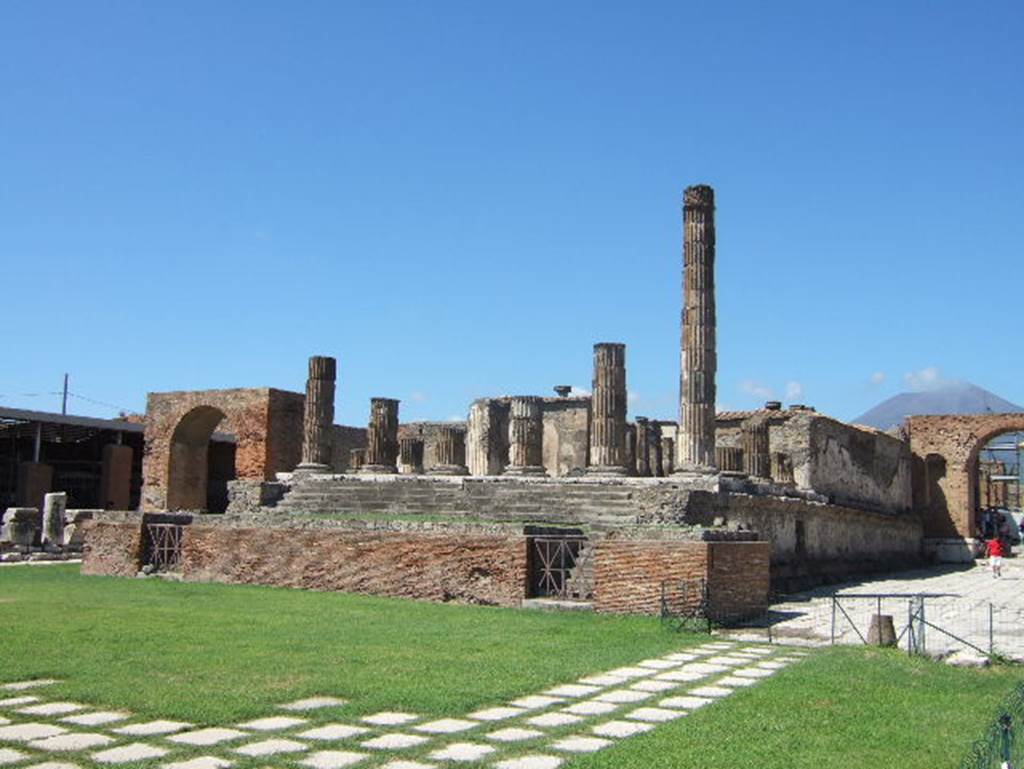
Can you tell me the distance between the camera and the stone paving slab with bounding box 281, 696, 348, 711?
21.4 feet

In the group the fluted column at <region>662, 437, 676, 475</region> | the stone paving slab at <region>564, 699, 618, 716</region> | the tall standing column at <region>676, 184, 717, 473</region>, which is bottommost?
the stone paving slab at <region>564, 699, 618, 716</region>

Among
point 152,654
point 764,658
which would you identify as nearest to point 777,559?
point 764,658

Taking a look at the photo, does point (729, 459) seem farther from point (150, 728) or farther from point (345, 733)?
point (150, 728)

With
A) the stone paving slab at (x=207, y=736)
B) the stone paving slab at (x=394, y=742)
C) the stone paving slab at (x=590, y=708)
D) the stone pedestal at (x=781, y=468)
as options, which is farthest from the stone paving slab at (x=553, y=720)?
the stone pedestal at (x=781, y=468)

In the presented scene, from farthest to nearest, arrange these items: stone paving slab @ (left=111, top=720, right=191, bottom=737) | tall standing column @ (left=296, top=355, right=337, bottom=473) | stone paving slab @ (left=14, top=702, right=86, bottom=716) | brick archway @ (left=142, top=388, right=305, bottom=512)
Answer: brick archway @ (left=142, top=388, right=305, bottom=512), tall standing column @ (left=296, top=355, right=337, bottom=473), stone paving slab @ (left=14, top=702, right=86, bottom=716), stone paving slab @ (left=111, top=720, right=191, bottom=737)

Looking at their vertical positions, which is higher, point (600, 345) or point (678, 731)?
point (600, 345)

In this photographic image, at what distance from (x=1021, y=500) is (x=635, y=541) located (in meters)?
46.3

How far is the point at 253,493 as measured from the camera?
20.7 m

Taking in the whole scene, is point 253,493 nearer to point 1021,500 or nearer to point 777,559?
point 777,559

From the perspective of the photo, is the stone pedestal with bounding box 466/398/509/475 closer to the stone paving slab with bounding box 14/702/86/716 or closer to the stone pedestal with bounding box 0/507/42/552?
the stone pedestal with bounding box 0/507/42/552

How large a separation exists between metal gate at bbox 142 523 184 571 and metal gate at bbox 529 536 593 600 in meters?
7.11

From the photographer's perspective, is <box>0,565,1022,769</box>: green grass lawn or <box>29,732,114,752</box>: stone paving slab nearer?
<box>29,732,114,752</box>: stone paving slab

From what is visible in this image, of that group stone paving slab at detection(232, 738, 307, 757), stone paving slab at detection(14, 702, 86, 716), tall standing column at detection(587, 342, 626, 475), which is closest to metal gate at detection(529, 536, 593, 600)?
tall standing column at detection(587, 342, 626, 475)

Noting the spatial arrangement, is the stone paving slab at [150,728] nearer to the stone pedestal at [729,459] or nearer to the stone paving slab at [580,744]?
the stone paving slab at [580,744]
